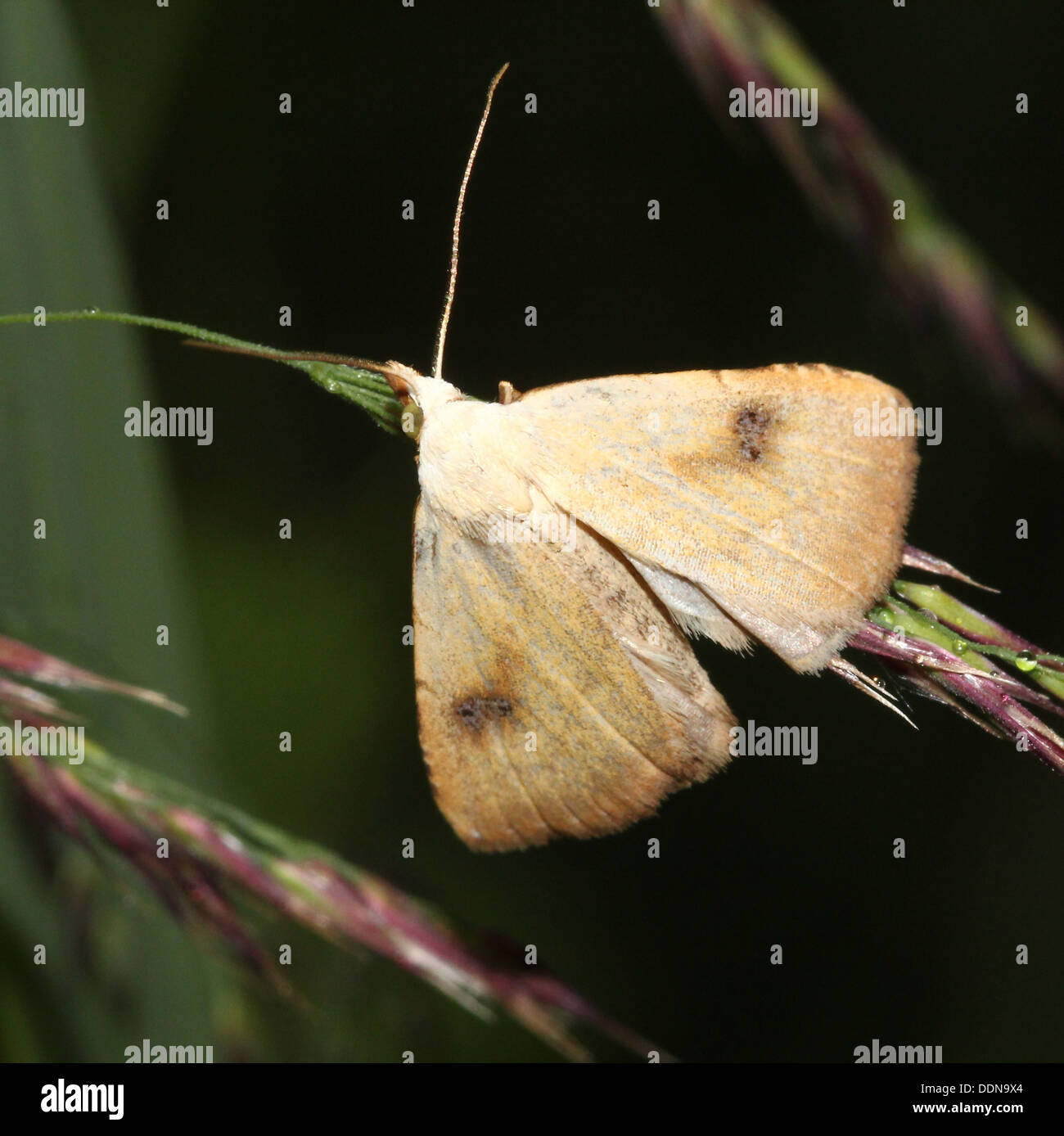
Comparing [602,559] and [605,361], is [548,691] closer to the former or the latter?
[602,559]

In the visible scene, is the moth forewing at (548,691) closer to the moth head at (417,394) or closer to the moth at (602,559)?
the moth at (602,559)

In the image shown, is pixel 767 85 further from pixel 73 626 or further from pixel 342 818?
pixel 342 818

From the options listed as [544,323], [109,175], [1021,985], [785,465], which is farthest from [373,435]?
[1021,985]

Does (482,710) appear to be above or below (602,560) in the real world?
below

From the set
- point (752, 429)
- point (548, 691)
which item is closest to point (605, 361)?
point (752, 429)

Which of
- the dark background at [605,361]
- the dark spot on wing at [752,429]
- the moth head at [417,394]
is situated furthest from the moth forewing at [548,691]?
the dark background at [605,361]
